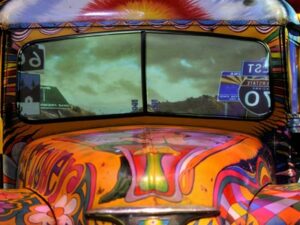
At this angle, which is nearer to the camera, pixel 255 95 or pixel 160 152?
pixel 160 152

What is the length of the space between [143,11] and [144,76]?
1.24 ft

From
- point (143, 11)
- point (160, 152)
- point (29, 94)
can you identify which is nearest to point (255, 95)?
point (143, 11)

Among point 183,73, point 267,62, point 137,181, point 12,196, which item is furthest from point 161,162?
point 267,62

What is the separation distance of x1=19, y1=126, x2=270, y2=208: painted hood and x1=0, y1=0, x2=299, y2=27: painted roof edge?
668mm

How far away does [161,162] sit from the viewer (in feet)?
9.20

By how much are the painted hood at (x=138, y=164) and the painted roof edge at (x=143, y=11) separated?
668 millimetres

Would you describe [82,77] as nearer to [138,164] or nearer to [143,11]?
[143,11]

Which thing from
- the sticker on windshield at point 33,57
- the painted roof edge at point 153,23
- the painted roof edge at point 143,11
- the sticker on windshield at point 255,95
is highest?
the painted roof edge at point 143,11

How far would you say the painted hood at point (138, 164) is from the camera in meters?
2.71

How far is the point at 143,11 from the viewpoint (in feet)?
12.0

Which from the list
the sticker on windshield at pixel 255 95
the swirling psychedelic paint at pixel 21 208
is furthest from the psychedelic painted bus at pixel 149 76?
the swirling psychedelic paint at pixel 21 208

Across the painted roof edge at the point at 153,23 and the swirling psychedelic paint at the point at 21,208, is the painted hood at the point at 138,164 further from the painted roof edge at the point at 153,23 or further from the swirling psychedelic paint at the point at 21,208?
the painted roof edge at the point at 153,23

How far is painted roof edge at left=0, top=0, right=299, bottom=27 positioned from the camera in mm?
3635

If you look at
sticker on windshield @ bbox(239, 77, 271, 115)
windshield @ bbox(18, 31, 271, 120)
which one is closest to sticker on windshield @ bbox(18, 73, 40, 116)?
windshield @ bbox(18, 31, 271, 120)
